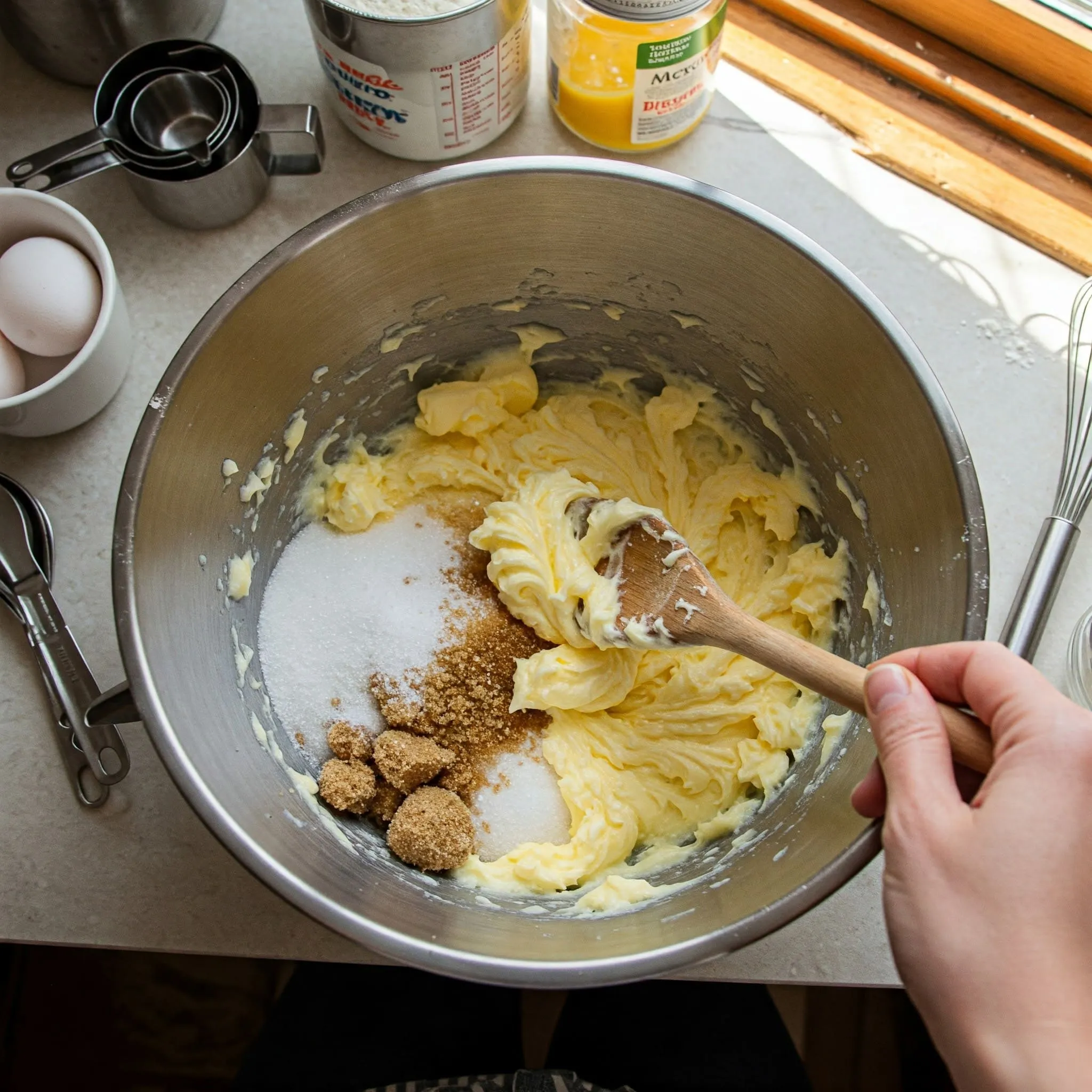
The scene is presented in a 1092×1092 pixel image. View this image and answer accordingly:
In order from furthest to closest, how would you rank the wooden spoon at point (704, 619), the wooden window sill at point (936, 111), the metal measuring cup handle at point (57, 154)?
the wooden window sill at point (936, 111)
the metal measuring cup handle at point (57, 154)
the wooden spoon at point (704, 619)

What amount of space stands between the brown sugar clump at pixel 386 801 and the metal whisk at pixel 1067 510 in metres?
0.71

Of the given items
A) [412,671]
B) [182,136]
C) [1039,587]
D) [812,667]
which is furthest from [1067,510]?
[182,136]

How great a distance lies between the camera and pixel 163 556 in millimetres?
904

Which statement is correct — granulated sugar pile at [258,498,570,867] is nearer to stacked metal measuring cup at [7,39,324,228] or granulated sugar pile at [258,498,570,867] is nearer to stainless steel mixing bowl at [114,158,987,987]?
stainless steel mixing bowl at [114,158,987,987]

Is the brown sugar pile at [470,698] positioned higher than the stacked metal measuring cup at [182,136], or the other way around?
the stacked metal measuring cup at [182,136]

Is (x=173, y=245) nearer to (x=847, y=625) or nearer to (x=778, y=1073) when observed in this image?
(x=847, y=625)

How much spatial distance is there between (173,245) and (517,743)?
0.79m

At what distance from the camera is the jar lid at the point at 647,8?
3.23ft

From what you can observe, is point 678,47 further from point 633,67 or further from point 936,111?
point 936,111

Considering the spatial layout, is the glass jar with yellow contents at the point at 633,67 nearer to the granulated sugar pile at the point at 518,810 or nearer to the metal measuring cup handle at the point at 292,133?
the metal measuring cup handle at the point at 292,133

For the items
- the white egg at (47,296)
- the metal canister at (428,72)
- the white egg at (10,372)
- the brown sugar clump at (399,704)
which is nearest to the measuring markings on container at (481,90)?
the metal canister at (428,72)

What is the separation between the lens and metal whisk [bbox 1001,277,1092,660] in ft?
3.51

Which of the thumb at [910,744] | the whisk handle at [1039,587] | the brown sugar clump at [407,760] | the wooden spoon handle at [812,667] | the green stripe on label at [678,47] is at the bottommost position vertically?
the brown sugar clump at [407,760]

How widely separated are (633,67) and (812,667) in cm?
72
